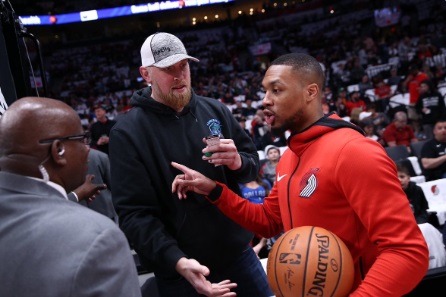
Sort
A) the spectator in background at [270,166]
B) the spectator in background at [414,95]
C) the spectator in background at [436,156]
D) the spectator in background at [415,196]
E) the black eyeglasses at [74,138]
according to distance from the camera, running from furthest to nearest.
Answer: the spectator in background at [414,95]
the spectator in background at [270,166]
the spectator in background at [436,156]
the spectator in background at [415,196]
the black eyeglasses at [74,138]

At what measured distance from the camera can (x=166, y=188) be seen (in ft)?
7.18

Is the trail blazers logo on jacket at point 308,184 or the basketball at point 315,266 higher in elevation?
the trail blazers logo on jacket at point 308,184

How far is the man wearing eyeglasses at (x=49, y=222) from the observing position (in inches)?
44.8

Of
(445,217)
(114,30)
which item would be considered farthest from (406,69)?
(114,30)

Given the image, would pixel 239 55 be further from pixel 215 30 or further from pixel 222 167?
pixel 222 167

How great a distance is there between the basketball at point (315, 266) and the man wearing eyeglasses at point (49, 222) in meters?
0.64

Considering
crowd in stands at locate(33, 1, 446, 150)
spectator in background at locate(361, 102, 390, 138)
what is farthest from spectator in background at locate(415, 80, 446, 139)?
spectator in background at locate(361, 102, 390, 138)

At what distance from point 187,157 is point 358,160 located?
869 mm

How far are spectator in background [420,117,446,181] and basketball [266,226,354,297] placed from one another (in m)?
5.53

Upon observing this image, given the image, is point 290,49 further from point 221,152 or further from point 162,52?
point 221,152

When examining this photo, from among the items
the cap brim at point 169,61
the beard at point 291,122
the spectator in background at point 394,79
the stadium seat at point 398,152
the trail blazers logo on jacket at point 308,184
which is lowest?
the stadium seat at point 398,152

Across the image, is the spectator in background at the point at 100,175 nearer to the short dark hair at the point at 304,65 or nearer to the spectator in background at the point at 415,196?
the short dark hair at the point at 304,65

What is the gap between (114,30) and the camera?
28.8 m

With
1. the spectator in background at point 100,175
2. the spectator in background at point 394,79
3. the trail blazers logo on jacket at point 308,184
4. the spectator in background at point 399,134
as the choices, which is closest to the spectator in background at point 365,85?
the spectator in background at point 394,79
